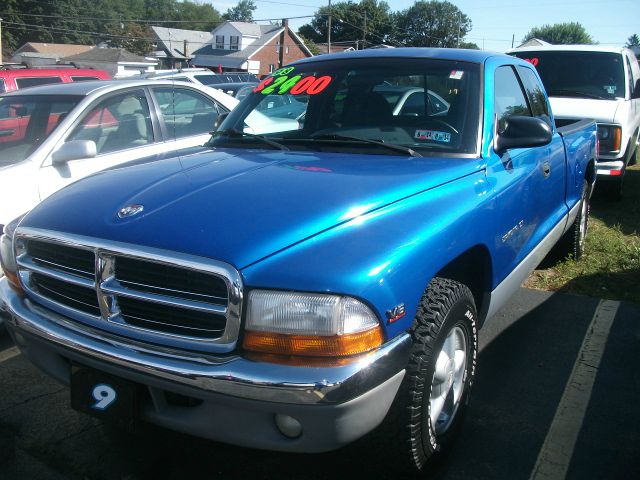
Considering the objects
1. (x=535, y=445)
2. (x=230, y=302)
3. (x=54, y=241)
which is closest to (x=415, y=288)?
(x=230, y=302)

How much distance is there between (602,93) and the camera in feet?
25.8

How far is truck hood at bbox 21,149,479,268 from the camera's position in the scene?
2.05 metres

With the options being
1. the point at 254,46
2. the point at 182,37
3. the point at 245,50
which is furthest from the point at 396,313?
the point at 182,37

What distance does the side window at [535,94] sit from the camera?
4.12 meters

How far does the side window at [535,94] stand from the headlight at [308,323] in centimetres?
269

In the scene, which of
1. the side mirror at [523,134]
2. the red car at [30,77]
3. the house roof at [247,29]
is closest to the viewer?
the side mirror at [523,134]

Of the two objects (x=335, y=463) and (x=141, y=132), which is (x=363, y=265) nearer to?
(x=335, y=463)

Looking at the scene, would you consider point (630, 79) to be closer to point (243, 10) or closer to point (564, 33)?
point (564, 33)

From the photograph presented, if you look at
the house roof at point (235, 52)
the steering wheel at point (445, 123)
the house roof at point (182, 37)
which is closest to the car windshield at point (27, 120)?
the steering wheel at point (445, 123)

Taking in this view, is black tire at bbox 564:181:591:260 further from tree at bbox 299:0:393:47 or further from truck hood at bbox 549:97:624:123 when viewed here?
tree at bbox 299:0:393:47

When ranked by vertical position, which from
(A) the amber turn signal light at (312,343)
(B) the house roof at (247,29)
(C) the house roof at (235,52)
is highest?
(B) the house roof at (247,29)

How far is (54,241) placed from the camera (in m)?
2.31

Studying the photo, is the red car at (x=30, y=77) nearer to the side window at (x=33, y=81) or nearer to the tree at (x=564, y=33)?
the side window at (x=33, y=81)

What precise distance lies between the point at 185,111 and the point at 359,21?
79189 mm
